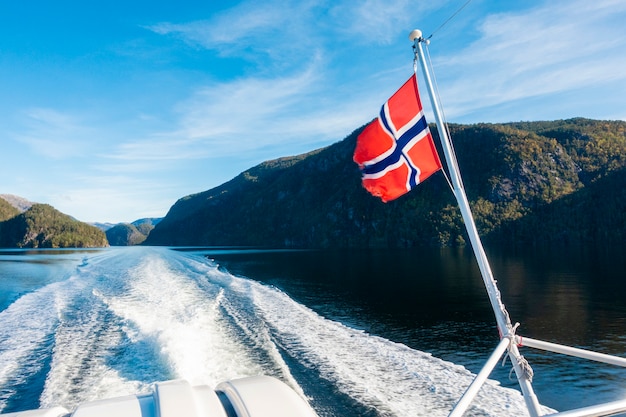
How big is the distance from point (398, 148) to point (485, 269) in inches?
85.6

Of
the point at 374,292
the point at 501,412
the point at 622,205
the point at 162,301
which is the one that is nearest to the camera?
the point at 501,412

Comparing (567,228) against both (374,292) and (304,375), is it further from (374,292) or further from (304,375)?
(304,375)

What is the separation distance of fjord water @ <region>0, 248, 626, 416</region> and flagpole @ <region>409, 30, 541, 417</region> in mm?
4093

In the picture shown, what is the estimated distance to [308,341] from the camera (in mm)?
15070

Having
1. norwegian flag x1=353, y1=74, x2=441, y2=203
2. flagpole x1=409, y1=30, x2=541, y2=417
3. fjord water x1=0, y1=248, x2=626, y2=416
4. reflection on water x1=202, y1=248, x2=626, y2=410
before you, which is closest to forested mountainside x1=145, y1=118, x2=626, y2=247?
reflection on water x1=202, y1=248, x2=626, y2=410

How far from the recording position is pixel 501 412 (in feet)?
28.9

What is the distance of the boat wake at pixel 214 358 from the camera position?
32.3 feet

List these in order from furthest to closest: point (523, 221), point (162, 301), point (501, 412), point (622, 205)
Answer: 1. point (523, 221)
2. point (622, 205)
3. point (162, 301)
4. point (501, 412)

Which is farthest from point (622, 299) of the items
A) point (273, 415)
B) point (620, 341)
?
point (273, 415)

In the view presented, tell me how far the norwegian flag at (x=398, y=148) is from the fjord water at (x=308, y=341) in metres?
5.15

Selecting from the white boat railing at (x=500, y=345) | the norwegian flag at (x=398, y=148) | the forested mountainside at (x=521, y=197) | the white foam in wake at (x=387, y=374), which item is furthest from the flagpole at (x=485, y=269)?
the forested mountainside at (x=521, y=197)

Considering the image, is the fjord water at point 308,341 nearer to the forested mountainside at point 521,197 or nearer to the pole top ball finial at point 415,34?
the pole top ball finial at point 415,34

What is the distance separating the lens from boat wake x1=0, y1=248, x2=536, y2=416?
32.3 ft

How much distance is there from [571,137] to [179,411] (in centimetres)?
20745
